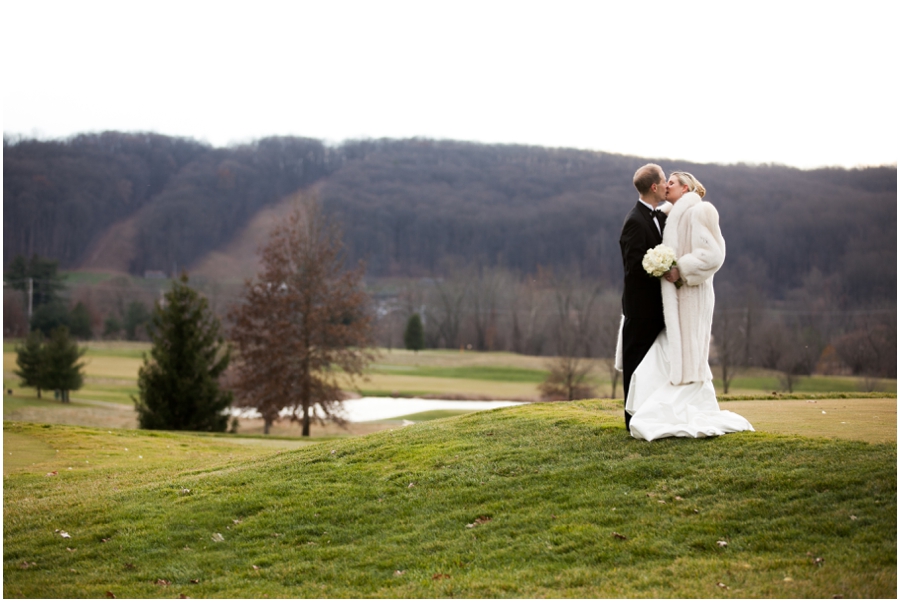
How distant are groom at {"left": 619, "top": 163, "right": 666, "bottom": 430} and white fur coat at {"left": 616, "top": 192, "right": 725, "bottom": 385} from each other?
0.17 metres

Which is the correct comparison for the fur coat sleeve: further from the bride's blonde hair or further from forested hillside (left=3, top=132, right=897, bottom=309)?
forested hillside (left=3, top=132, right=897, bottom=309)

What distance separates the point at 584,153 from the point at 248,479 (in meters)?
111

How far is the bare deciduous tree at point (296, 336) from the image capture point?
3064cm

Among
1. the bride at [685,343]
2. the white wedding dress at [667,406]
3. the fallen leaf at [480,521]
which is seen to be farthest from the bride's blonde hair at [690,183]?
the fallen leaf at [480,521]

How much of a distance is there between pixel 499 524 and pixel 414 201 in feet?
369

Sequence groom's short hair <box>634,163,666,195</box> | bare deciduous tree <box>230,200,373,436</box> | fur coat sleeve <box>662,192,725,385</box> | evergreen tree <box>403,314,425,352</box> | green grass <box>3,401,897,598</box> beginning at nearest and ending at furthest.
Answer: green grass <box>3,401,897,598</box>
fur coat sleeve <box>662,192,725,385</box>
groom's short hair <box>634,163,666,195</box>
bare deciduous tree <box>230,200,373,436</box>
evergreen tree <box>403,314,425,352</box>

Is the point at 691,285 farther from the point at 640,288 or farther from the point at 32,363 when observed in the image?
the point at 32,363

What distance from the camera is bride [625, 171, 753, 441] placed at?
829 cm

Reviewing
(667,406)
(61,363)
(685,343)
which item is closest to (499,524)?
(667,406)

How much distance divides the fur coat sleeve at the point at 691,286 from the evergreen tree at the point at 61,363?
3643cm

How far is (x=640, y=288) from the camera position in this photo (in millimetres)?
8633

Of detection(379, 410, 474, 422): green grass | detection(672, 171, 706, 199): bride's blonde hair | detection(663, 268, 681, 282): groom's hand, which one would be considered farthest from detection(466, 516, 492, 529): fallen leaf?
detection(379, 410, 474, 422): green grass

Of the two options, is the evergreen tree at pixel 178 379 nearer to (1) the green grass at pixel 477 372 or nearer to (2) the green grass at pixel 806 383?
(1) the green grass at pixel 477 372

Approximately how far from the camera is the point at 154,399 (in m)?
25.5
